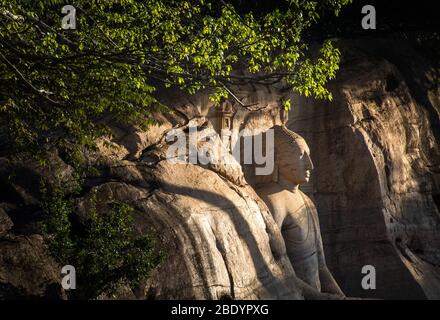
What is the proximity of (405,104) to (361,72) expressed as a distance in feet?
4.50

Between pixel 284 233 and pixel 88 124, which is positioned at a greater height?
pixel 88 124

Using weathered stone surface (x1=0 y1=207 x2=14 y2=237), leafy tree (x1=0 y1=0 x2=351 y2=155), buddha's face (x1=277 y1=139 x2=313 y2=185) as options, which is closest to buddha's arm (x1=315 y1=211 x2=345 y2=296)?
buddha's face (x1=277 y1=139 x2=313 y2=185)

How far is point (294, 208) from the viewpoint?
45.5ft

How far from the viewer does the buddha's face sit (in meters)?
13.8

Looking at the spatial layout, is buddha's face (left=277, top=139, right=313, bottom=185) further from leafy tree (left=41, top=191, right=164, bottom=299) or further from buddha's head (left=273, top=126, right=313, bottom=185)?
leafy tree (left=41, top=191, right=164, bottom=299)

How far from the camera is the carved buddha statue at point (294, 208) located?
1363 cm

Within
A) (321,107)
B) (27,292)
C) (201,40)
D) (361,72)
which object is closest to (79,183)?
(27,292)

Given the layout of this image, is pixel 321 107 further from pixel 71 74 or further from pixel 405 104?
pixel 71 74

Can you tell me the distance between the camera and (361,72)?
17.0 meters

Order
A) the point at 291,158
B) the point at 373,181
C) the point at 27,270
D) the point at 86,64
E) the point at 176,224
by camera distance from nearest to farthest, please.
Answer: the point at 27,270 → the point at 86,64 → the point at 176,224 → the point at 291,158 → the point at 373,181

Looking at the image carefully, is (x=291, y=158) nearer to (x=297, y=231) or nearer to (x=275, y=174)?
(x=275, y=174)

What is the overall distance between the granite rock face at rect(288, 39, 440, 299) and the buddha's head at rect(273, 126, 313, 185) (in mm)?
2224

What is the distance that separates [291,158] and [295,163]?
0.37ft

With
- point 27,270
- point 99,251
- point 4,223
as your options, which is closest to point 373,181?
point 99,251
